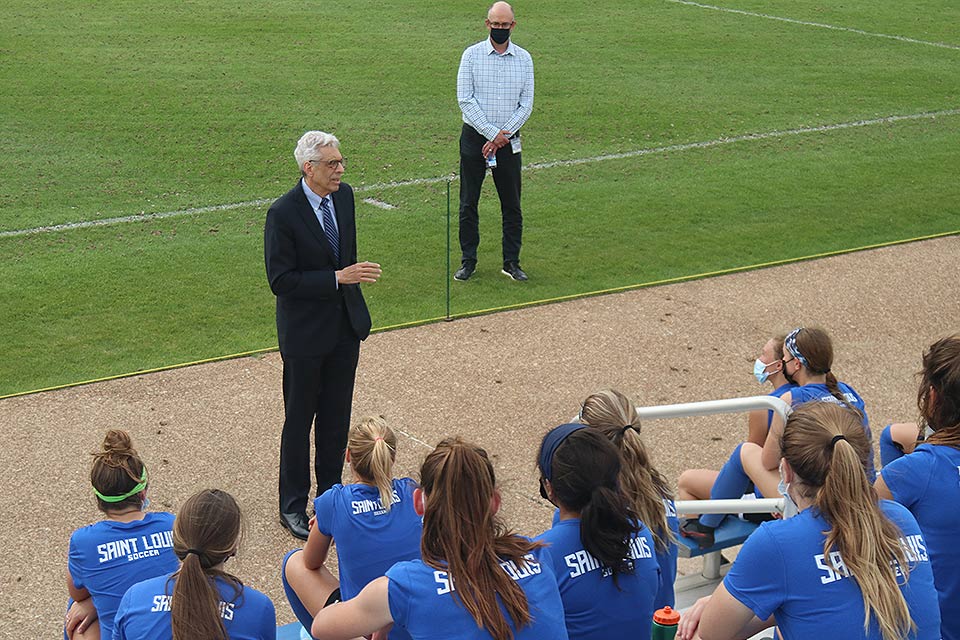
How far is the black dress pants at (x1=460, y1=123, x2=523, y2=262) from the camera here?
1067 cm

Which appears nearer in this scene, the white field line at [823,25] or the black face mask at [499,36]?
the black face mask at [499,36]

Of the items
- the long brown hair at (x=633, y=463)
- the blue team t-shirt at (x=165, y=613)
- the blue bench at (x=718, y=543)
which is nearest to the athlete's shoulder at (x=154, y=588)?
the blue team t-shirt at (x=165, y=613)

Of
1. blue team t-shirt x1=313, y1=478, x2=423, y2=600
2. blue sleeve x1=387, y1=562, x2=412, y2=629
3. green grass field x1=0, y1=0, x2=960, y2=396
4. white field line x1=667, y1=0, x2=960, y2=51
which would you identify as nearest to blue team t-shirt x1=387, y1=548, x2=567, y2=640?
blue sleeve x1=387, y1=562, x2=412, y2=629

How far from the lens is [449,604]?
3709mm

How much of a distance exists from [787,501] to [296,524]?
2922 millimetres

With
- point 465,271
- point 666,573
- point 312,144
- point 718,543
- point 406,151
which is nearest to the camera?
point 666,573

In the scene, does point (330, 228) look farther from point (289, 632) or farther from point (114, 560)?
point (114, 560)

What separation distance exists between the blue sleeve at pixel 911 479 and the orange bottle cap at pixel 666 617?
993 millimetres

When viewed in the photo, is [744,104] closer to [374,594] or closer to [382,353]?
[382,353]

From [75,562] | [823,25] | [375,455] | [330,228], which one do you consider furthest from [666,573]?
[823,25]

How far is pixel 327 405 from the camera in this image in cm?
704

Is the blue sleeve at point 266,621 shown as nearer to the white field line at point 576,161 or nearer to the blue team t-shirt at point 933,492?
the blue team t-shirt at point 933,492

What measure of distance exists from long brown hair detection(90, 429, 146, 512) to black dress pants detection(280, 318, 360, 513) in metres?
1.92

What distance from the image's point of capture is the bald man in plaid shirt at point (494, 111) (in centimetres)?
1059
